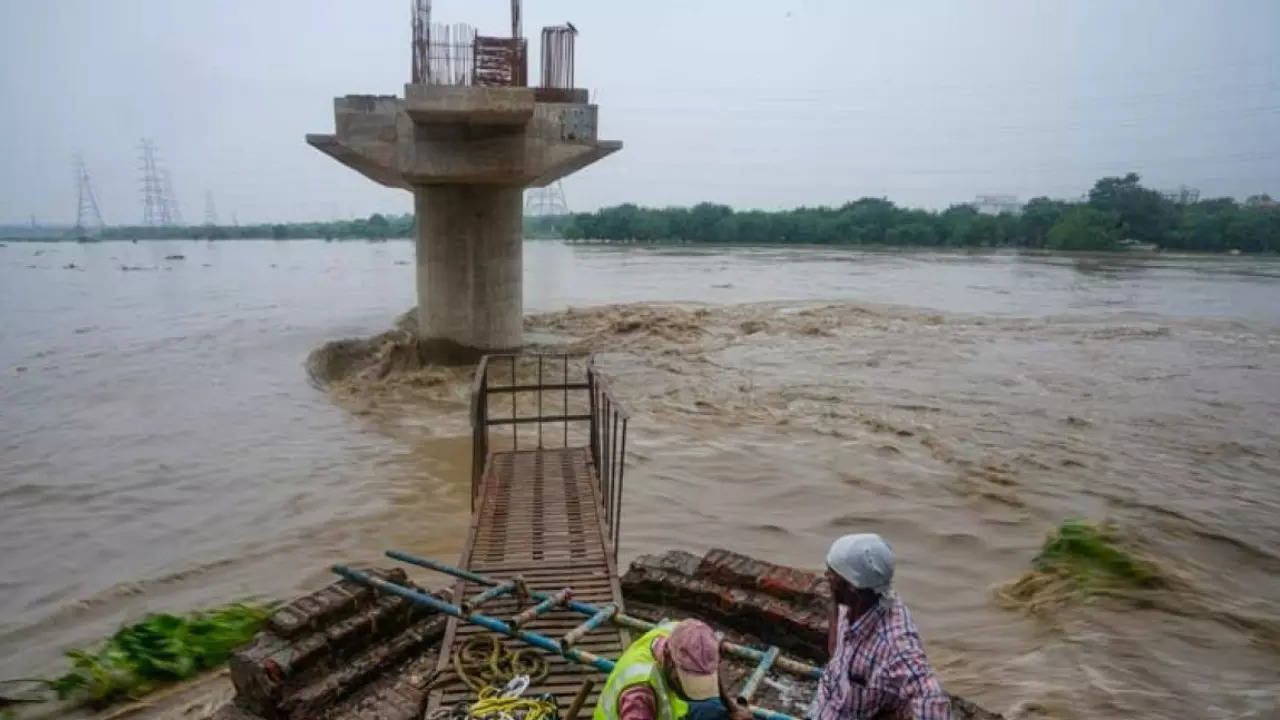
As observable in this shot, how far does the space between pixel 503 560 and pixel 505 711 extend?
1757 millimetres

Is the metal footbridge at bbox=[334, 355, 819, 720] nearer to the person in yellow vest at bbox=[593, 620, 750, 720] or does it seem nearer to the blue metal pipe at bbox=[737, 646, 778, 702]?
the blue metal pipe at bbox=[737, 646, 778, 702]

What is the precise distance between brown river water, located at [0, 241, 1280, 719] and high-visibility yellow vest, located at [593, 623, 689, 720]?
3.24 metres

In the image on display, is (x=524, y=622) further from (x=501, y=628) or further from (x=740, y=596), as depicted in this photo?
(x=740, y=596)

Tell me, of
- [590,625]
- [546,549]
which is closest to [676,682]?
[590,625]

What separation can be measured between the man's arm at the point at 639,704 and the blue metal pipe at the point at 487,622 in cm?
93

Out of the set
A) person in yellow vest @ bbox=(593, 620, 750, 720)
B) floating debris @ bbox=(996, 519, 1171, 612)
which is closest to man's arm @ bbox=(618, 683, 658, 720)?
person in yellow vest @ bbox=(593, 620, 750, 720)

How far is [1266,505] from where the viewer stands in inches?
366

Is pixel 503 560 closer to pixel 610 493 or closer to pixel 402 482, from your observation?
pixel 610 493

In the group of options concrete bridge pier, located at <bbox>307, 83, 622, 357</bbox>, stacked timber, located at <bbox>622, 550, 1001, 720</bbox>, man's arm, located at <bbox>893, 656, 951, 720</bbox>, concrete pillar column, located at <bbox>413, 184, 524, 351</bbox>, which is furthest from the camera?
concrete pillar column, located at <bbox>413, 184, 524, 351</bbox>

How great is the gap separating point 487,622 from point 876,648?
204 cm

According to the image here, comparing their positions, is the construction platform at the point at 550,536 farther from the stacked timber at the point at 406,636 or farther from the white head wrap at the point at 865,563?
the white head wrap at the point at 865,563

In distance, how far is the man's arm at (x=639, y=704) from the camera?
271 centimetres

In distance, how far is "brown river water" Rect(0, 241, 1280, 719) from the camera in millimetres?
6340

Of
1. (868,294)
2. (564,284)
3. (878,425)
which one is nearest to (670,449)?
(878,425)
